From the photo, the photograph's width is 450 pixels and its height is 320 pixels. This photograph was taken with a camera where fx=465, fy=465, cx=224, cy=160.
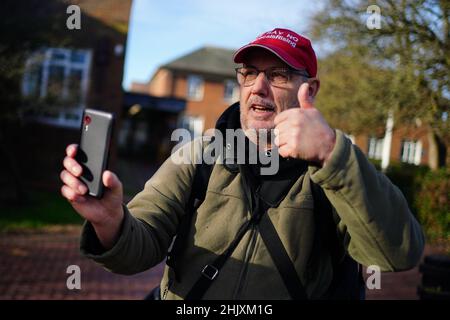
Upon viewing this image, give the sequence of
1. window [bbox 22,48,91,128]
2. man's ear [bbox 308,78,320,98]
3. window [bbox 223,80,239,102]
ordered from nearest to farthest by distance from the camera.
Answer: man's ear [bbox 308,78,320,98] < window [bbox 22,48,91,128] < window [bbox 223,80,239,102]

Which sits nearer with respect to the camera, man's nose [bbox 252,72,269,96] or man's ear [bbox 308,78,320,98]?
man's nose [bbox 252,72,269,96]

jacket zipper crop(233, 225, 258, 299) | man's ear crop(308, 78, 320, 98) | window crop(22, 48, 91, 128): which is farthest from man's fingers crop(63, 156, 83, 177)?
window crop(22, 48, 91, 128)

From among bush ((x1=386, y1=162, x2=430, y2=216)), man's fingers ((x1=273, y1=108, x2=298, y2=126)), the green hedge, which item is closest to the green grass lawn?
bush ((x1=386, y1=162, x2=430, y2=216))

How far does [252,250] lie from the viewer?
6.19ft

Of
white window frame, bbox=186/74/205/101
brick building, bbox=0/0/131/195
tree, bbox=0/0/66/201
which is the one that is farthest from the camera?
white window frame, bbox=186/74/205/101

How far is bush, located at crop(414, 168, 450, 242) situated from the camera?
454 centimetres

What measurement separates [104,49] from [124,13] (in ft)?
4.98

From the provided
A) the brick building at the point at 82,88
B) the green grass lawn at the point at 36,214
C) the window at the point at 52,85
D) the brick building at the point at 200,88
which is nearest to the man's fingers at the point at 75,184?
the green grass lawn at the point at 36,214

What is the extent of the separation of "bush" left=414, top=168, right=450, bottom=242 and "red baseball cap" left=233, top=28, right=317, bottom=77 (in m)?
2.93

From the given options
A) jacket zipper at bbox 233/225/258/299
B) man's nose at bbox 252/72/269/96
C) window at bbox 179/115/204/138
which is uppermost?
window at bbox 179/115/204/138

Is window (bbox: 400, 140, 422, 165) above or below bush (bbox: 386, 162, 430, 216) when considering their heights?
above

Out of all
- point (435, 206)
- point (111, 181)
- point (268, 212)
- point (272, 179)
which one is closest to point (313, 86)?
point (272, 179)

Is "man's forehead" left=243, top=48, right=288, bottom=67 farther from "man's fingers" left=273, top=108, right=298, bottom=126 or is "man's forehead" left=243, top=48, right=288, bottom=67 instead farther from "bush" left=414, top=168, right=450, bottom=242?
"bush" left=414, top=168, right=450, bottom=242

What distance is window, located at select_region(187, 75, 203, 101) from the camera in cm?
3954
